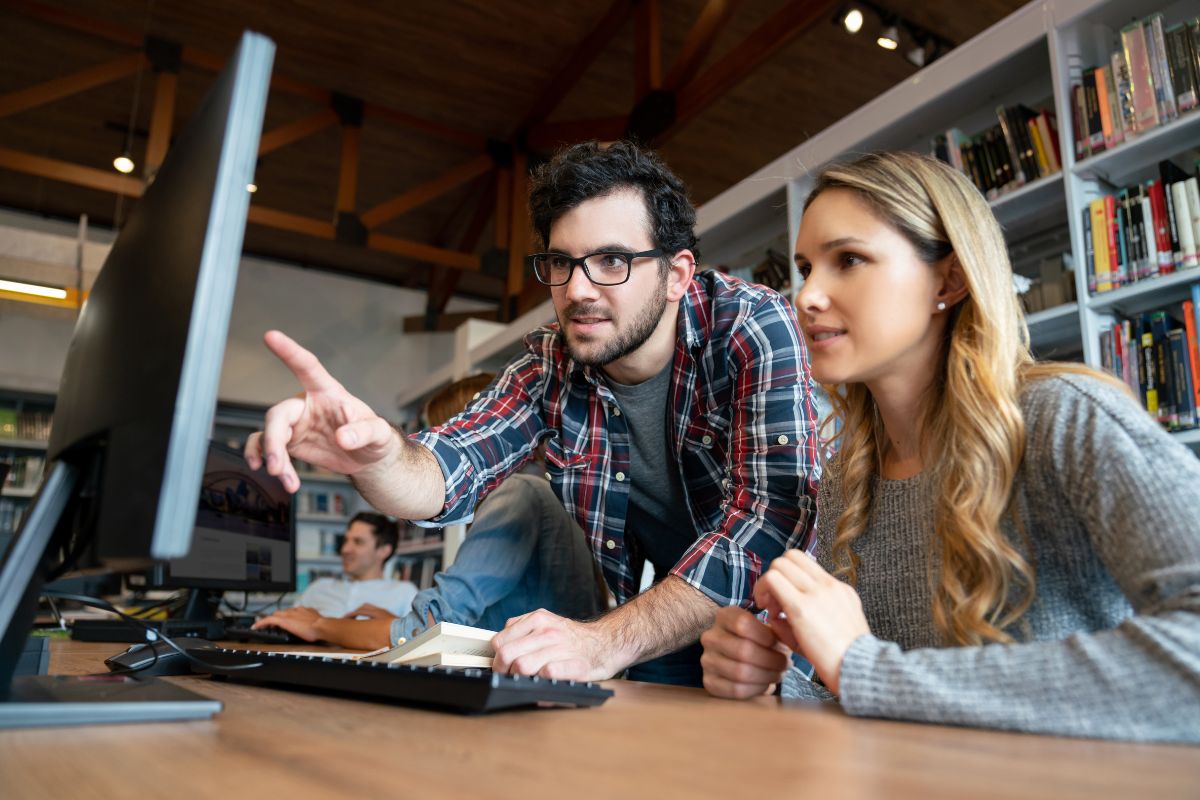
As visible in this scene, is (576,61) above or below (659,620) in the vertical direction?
above

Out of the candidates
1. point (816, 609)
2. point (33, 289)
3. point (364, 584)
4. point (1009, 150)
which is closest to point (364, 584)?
point (364, 584)

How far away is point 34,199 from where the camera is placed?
7172 millimetres

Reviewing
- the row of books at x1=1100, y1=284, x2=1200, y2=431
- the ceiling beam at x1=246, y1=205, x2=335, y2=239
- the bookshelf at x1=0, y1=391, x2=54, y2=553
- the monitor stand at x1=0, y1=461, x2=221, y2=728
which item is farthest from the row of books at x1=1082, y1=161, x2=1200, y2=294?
the bookshelf at x1=0, y1=391, x2=54, y2=553

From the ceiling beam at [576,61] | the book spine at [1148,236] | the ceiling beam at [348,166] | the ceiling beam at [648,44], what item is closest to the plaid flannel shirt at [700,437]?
the book spine at [1148,236]

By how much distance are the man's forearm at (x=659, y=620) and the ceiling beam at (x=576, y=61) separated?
5143 millimetres

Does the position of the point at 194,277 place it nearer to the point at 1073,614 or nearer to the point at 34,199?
the point at 1073,614

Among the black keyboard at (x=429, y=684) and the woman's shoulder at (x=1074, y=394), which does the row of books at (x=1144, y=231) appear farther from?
the black keyboard at (x=429, y=684)

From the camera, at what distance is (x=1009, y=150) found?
2846 millimetres

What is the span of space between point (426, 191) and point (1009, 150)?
4.93 m

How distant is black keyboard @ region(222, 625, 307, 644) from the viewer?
84.4 inches

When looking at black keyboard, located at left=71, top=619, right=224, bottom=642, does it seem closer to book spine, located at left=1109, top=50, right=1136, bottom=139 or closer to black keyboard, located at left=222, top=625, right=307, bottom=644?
black keyboard, located at left=222, top=625, right=307, bottom=644

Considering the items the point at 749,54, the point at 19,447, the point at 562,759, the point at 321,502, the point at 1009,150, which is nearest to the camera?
the point at 562,759

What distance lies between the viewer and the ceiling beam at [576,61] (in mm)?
5660

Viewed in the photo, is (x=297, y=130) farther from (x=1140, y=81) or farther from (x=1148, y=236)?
(x=1148, y=236)
